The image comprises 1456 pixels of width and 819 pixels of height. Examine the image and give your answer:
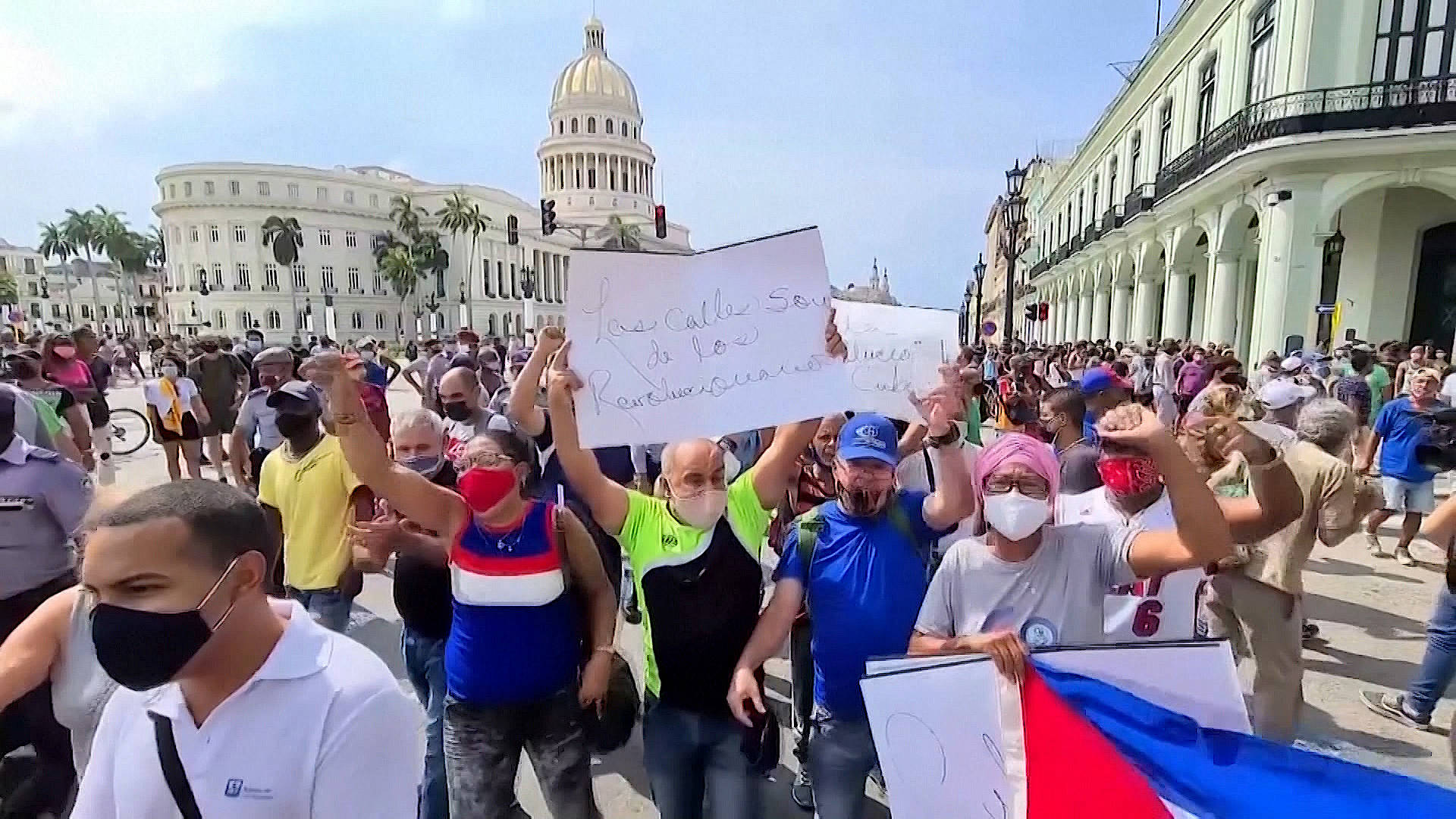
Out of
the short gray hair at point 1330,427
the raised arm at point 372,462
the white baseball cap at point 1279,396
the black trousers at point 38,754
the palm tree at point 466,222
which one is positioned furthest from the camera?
the palm tree at point 466,222

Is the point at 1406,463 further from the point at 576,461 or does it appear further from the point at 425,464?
the point at 425,464

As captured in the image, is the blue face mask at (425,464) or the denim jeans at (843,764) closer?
the denim jeans at (843,764)

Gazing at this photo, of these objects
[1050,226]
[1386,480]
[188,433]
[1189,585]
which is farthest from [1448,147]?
[1050,226]

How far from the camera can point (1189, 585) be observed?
2.88m

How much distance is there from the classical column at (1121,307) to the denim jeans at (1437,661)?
95.2 ft

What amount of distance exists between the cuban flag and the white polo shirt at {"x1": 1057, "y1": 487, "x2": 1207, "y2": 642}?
0.96m

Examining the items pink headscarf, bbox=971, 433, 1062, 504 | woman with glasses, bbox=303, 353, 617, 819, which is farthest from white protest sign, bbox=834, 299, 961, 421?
woman with glasses, bbox=303, 353, 617, 819

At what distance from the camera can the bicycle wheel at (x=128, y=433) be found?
1166cm

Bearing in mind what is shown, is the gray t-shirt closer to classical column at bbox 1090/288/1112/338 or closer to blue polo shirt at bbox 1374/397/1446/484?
blue polo shirt at bbox 1374/397/1446/484

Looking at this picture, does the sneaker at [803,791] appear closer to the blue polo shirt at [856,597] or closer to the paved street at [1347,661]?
the paved street at [1347,661]

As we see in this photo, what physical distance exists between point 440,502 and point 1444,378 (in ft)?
41.8

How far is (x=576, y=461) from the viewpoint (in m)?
2.74

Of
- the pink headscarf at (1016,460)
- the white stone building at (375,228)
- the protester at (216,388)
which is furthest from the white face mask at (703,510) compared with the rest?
the white stone building at (375,228)

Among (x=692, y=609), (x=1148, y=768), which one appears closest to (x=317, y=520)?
(x=692, y=609)
